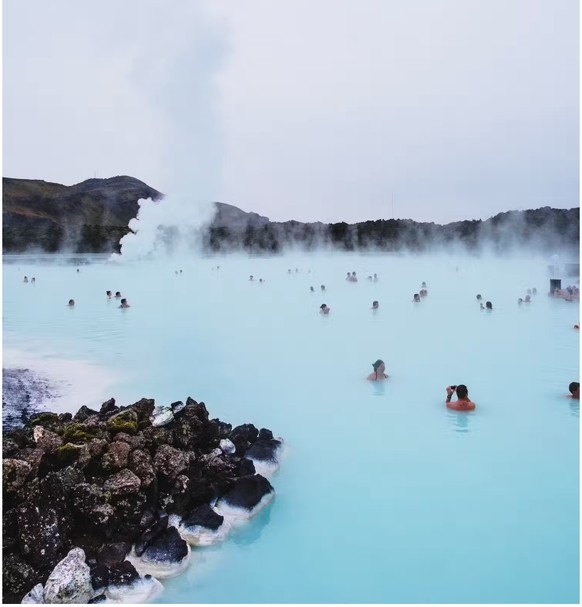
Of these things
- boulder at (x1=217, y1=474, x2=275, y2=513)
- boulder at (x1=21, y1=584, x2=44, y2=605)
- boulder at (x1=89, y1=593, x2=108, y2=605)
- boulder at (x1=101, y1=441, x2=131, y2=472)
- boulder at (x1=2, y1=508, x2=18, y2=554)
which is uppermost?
boulder at (x1=101, y1=441, x2=131, y2=472)

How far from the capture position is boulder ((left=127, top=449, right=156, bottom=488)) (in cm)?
367

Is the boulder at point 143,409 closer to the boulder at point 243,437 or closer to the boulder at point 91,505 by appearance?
the boulder at point 243,437

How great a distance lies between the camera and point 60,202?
43281 millimetres

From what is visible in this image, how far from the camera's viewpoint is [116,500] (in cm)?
343

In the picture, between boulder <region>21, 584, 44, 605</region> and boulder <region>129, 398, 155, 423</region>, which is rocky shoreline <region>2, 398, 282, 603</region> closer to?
boulder <region>21, 584, 44, 605</region>

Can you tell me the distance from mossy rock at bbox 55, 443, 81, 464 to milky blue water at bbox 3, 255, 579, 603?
3.99ft

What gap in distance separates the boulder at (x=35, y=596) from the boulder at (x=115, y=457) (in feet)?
3.18

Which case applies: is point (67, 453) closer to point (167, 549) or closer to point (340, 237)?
point (167, 549)

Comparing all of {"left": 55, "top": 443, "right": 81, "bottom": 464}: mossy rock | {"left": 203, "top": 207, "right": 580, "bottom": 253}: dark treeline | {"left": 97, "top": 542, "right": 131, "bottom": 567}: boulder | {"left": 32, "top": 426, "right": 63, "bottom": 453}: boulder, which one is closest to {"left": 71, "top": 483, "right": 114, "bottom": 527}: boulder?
{"left": 97, "top": 542, "right": 131, "bottom": 567}: boulder

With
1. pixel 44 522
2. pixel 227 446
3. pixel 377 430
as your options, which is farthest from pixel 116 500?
pixel 377 430

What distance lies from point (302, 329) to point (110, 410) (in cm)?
677

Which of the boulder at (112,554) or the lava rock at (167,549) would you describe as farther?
the lava rock at (167,549)

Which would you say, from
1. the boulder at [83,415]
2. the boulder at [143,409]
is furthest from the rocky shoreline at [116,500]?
the boulder at [83,415]

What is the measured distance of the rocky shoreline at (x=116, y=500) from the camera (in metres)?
2.92
